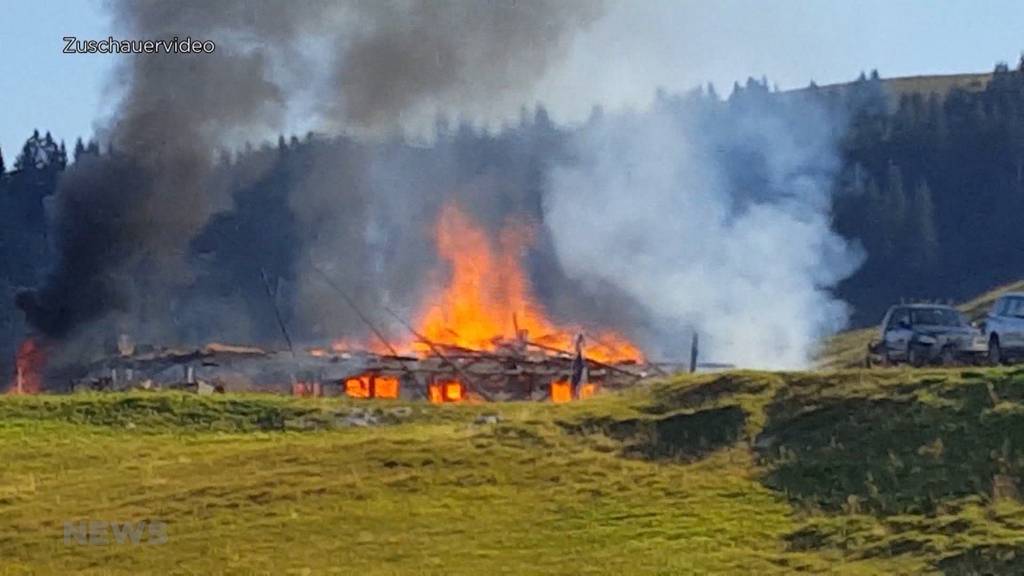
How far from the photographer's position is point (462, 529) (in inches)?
931

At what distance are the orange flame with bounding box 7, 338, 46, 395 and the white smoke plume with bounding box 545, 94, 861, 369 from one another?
24311mm

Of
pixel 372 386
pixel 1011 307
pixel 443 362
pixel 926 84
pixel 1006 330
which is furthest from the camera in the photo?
pixel 926 84

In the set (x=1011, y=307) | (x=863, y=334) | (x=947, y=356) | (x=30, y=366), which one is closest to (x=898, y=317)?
(x=947, y=356)

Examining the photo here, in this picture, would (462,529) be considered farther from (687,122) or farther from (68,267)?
(687,122)

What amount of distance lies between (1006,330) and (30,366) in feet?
110

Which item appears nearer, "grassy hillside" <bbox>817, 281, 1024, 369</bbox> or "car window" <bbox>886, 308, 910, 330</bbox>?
"car window" <bbox>886, 308, 910, 330</bbox>

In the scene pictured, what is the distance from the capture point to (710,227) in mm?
77062

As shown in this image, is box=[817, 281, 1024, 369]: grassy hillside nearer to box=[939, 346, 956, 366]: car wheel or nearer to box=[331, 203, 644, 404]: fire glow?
box=[331, 203, 644, 404]: fire glow

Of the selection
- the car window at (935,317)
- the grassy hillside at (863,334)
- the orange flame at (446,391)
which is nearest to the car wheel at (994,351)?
the car window at (935,317)

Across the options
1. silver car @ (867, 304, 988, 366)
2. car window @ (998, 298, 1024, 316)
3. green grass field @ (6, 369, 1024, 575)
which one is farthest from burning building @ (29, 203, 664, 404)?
car window @ (998, 298, 1024, 316)

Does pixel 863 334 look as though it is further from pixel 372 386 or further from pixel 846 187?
pixel 372 386

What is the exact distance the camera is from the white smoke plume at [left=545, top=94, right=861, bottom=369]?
67250 mm

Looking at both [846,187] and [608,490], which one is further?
[846,187]

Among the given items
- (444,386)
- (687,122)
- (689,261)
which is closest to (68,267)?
(444,386)
